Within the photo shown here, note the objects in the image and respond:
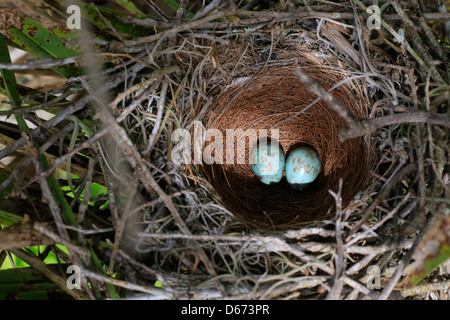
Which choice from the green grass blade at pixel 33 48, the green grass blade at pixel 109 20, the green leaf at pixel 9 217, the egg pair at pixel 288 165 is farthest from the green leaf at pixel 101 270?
the egg pair at pixel 288 165

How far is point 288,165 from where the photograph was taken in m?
1.98

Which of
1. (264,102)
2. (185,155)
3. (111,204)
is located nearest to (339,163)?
(264,102)

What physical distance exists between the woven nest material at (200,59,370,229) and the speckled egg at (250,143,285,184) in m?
0.09

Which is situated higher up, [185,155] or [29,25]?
[29,25]

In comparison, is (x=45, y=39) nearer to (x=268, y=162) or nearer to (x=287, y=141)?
(x=268, y=162)

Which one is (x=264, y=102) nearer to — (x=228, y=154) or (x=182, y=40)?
(x=228, y=154)

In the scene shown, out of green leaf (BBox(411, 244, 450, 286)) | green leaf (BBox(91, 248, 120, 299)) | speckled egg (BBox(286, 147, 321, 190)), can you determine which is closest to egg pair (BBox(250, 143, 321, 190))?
speckled egg (BBox(286, 147, 321, 190))

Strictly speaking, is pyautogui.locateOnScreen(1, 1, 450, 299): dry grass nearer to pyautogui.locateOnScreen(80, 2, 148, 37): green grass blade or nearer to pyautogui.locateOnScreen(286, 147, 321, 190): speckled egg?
pyautogui.locateOnScreen(80, 2, 148, 37): green grass blade

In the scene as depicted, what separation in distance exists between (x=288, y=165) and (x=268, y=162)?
0.13m

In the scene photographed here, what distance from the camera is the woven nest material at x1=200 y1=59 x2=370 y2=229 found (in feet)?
5.66

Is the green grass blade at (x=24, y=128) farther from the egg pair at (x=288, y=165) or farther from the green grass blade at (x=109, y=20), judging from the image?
the egg pair at (x=288, y=165)

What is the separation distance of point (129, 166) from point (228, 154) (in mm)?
698

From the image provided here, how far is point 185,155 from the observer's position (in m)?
1.51

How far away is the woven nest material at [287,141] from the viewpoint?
172 centimetres
